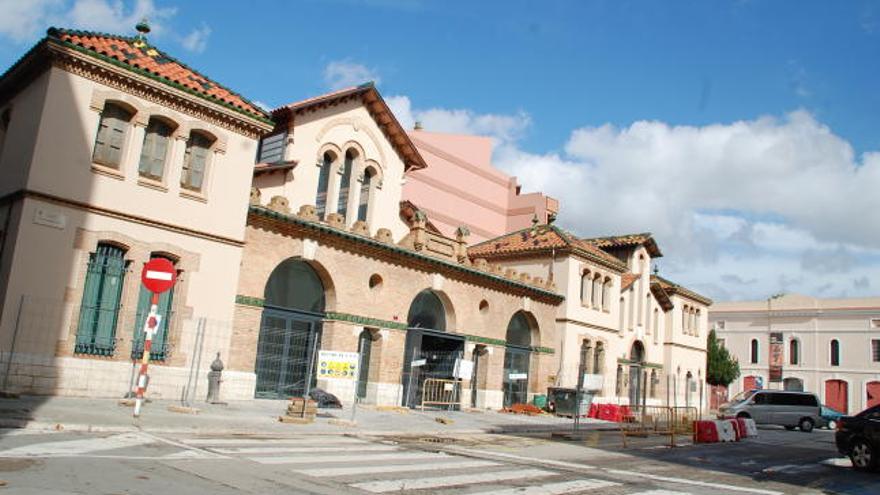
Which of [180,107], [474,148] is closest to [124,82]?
[180,107]

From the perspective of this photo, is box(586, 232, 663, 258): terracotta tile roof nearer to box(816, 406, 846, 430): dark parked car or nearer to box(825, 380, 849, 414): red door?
box(816, 406, 846, 430): dark parked car

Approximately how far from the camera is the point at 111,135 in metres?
18.3

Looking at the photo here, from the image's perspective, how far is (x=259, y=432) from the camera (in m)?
14.5

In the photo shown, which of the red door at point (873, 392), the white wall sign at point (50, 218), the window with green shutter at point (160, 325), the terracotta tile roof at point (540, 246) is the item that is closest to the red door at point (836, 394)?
the red door at point (873, 392)

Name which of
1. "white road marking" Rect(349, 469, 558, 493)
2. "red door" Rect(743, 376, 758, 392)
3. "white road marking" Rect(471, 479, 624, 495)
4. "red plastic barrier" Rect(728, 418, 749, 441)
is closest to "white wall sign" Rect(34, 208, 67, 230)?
"white road marking" Rect(349, 469, 558, 493)

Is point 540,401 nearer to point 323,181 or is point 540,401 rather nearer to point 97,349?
point 323,181

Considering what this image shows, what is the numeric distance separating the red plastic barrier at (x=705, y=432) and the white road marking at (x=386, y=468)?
12.7 meters

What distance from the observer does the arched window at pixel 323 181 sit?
26141 millimetres

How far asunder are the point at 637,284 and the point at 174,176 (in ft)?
95.1

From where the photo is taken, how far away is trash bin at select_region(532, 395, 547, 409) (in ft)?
106

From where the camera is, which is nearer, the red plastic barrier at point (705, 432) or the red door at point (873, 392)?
the red plastic barrier at point (705, 432)

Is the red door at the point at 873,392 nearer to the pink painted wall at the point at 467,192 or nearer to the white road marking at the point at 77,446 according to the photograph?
the pink painted wall at the point at 467,192

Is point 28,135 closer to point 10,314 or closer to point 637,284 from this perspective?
point 10,314

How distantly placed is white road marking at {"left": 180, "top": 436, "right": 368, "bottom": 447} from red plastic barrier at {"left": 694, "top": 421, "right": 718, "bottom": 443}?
1273 cm
